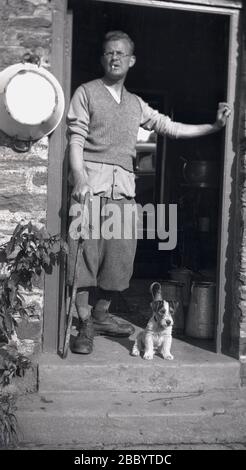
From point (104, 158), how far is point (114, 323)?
1363 mm

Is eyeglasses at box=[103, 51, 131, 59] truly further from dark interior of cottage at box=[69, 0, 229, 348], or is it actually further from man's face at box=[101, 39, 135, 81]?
dark interior of cottage at box=[69, 0, 229, 348]

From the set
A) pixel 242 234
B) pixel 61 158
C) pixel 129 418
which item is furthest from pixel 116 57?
pixel 129 418

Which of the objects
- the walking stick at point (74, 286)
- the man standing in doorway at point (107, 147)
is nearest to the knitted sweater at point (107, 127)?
the man standing in doorway at point (107, 147)

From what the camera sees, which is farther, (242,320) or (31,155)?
(242,320)

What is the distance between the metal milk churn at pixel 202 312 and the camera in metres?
4.90

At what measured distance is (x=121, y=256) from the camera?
4.50 m

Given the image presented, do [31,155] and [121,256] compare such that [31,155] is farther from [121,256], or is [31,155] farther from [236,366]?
[236,366]

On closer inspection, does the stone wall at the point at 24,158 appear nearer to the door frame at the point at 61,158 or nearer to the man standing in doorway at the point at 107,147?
the door frame at the point at 61,158

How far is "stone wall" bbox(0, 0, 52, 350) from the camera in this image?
3854 millimetres

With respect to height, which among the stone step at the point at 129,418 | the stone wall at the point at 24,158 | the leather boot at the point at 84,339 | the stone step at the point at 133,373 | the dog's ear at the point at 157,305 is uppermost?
the stone wall at the point at 24,158

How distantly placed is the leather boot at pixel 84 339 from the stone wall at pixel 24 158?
0.43 meters

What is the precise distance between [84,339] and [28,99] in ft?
5.76
